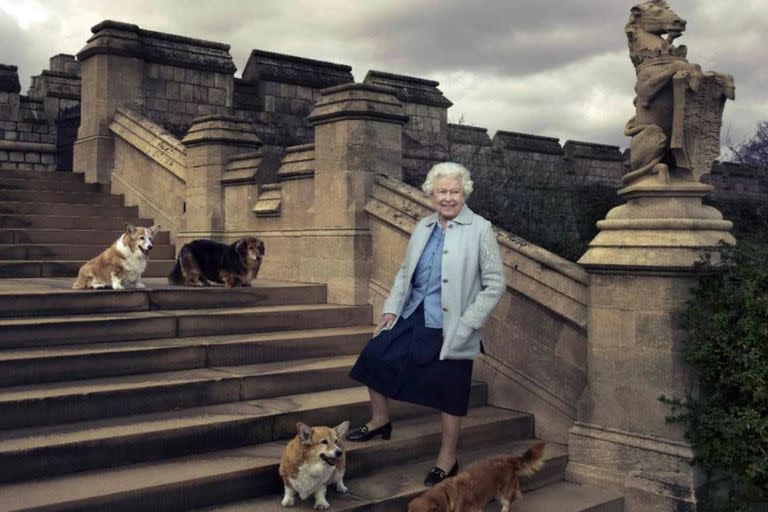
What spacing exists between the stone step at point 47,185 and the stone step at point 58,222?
1.19m

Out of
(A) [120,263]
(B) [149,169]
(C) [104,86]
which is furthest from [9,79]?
(A) [120,263]

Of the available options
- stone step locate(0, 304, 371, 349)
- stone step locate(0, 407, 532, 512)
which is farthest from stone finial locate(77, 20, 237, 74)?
stone step locate(0, 407, 532, 512)

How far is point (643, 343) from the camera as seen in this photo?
5656 mm

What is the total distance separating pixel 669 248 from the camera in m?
5.54

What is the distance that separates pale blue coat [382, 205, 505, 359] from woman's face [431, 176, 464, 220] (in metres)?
0.07

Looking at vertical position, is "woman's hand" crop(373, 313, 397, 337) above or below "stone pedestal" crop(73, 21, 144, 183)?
below

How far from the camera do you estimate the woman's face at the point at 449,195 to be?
4961 mm

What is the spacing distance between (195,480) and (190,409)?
3.42 feet

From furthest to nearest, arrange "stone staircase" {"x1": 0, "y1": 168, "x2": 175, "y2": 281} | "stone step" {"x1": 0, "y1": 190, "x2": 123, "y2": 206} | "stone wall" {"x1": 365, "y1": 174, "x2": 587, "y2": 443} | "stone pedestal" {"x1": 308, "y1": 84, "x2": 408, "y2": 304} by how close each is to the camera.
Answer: "stone step" {"x1": 0, "y1": 190, "x2": 123, "y2": 206} < "stone staircase" {"x1": 0, "y1": 168, "x2": 175, "y2": 281} < "stone pedestal" {"x1": 308, "y1": 84, "x2": 408, "y2": 304} < "stone wall" {"x1": 365, "y1": 174, "x2": 587, "y2": 443}

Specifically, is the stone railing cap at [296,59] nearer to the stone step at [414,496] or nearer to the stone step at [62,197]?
the stone step at [62,197]

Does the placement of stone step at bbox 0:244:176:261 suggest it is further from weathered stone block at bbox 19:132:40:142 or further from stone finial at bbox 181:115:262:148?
weathered stone block at bbox 19:132:40:142

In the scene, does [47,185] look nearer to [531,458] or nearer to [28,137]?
[28,137]

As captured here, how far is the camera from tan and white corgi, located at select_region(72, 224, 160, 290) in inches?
270

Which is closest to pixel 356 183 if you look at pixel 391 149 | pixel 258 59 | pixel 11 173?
pixel 391 149
